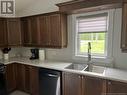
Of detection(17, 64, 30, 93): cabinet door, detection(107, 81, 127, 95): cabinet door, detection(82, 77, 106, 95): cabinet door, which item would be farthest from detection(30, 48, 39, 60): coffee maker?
detection(107, 81, 127, 95): cabinet door

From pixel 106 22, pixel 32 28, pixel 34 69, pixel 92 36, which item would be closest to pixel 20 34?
pixel 32 28

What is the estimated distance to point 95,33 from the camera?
2.68 m

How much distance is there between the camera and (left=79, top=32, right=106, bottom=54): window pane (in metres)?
2.61

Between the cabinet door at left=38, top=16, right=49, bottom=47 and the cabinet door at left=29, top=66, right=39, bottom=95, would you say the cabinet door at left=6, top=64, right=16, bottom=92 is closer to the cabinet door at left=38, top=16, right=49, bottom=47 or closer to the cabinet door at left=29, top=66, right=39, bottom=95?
the cabinet door at left=29, top=66, right=39, bottom=95

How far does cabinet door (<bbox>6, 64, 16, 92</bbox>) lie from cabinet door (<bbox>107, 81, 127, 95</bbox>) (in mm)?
2492

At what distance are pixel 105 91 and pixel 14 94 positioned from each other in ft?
8.13

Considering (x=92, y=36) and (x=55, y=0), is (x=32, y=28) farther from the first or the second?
(x=92, y=36)

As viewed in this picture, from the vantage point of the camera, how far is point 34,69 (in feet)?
9.22

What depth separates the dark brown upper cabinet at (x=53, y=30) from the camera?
271cm

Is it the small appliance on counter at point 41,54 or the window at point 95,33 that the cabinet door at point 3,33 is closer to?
the small appliance on counter at point 41,54

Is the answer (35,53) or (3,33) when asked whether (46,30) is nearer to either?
(35,53)

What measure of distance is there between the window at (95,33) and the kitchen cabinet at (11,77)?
181 centimetres

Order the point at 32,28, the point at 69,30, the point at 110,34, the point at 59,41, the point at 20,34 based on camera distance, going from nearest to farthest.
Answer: the point at 110,34
the point at 59,41
the point at 69,30
the point at 32,28
the point at 20,34

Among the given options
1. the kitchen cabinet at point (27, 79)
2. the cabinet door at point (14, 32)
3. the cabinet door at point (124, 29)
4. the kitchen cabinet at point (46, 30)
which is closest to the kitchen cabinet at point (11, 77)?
the kitchen cabinet at point (27, 79)
